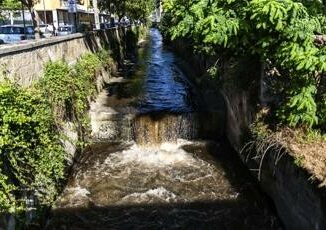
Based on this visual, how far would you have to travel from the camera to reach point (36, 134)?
26.5ft

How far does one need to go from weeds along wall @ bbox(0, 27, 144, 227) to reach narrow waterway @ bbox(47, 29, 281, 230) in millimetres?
885

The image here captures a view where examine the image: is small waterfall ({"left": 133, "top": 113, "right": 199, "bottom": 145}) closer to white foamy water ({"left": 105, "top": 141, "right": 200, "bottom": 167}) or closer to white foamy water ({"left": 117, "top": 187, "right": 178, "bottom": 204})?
white foamy water ({"left": 105, "top": 141, "right": 200, "bottom": 167})

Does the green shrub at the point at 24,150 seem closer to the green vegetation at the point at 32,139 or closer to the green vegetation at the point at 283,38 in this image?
the green vegetation at the point at 32,139

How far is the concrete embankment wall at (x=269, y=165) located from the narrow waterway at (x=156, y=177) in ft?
1.64

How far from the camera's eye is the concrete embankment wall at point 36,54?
922cm

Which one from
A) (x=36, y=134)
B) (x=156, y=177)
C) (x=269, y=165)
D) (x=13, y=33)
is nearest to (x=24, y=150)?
(x=36, y=134)

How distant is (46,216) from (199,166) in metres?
4.47

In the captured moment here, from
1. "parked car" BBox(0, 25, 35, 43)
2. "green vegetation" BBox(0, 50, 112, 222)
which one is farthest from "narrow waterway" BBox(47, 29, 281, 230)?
"parked car" BBox(0, 25, 35, 43)

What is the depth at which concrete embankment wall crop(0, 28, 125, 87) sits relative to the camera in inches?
363

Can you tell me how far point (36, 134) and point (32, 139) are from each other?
0.20 meters

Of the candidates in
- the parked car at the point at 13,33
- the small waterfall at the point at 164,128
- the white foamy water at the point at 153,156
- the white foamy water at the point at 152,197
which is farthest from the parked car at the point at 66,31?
the white foamy water at the point at 152,197

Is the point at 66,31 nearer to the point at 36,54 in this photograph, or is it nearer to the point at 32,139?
the point at 36,54

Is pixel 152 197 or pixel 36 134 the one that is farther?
pixel 152 197

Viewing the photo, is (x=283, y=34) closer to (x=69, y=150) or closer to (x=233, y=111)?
(x=233, y=111)
